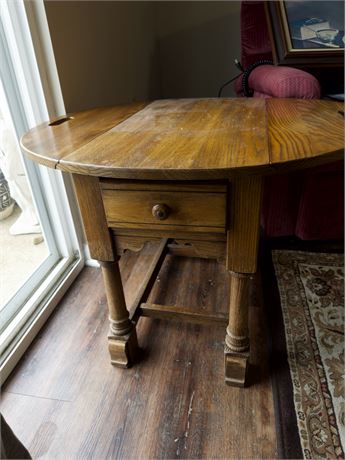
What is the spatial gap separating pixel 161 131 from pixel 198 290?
0.64 m

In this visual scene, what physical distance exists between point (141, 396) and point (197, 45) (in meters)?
2.15

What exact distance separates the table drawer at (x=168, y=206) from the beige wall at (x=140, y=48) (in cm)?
59

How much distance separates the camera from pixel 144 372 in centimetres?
90

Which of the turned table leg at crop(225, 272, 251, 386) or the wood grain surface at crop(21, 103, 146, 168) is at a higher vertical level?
the wood grain surface at crop(21, 103, 146, 168)

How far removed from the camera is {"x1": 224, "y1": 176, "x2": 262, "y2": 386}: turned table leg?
597 mm

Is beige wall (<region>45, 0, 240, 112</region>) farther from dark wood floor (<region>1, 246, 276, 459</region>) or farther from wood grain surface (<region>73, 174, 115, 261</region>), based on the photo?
dark wood floor (<region>1, 246, 276, 459</region>)

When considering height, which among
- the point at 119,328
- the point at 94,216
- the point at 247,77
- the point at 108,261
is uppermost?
the point at 247,77

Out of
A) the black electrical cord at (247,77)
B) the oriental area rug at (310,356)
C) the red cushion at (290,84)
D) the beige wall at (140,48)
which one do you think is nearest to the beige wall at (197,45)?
the beige wall at (140,48)

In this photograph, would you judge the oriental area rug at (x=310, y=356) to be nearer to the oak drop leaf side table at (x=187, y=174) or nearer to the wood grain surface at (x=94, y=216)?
the oak drop leaf side table at (x=187, y=174)

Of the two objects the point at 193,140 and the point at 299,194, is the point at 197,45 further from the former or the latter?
the point at 193,140

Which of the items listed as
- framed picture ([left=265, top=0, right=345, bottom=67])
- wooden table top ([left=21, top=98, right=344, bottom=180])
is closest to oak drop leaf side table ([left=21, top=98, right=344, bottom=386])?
wooden table top ([left=21, top=98, right=344, bottom=180])

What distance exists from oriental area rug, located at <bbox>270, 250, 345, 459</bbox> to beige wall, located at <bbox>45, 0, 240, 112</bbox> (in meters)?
1.00

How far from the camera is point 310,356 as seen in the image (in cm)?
91

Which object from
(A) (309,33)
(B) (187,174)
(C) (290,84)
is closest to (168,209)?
(B) (187,174)
